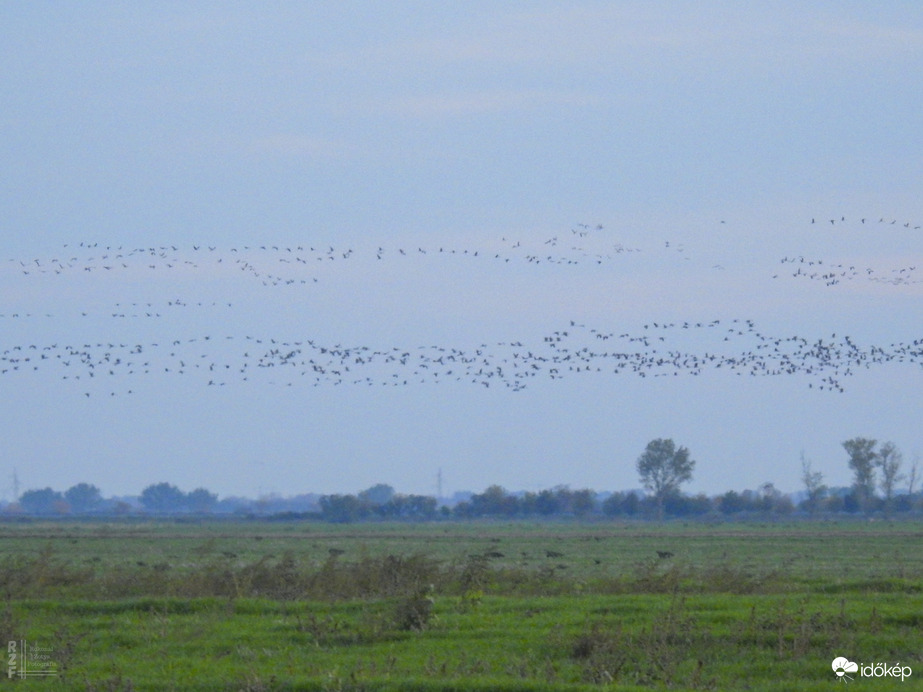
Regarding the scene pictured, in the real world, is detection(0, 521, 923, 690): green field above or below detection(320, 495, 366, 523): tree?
above

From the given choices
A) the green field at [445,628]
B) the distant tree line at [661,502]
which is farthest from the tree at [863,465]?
the green field at [445,628]

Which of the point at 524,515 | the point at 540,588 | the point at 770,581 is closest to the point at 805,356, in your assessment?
the point at 770,581

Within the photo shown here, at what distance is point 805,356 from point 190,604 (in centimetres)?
1892

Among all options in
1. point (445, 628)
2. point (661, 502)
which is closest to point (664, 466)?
point (661, 502)

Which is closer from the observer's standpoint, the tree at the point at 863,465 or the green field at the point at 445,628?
the green field at the point at 445,628

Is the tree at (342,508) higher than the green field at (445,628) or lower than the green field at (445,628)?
lower

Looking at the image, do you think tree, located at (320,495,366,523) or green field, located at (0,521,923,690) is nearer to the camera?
green field, located at (0,521,923,690)

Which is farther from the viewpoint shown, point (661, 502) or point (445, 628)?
point (661, 502)

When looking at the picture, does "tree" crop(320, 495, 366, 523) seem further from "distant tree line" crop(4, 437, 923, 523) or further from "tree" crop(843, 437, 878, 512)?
"tree" crop(843, 437, 878, 512)

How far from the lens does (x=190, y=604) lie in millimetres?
20031

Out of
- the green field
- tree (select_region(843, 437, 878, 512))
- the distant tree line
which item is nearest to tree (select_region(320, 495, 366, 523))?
the distant tree line

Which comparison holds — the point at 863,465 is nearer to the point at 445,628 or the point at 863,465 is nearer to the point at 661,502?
the point at 661,502

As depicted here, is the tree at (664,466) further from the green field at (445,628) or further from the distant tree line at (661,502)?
the green field at (445,628)

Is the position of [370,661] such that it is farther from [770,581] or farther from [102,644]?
[770,581]
